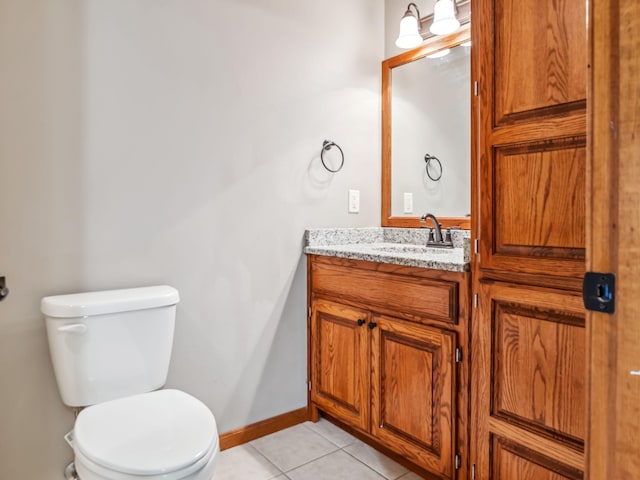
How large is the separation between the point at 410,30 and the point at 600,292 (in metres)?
1.89

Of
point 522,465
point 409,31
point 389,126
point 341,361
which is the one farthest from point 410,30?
point 522,465

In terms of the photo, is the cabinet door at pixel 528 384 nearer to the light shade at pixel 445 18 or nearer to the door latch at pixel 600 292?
the door latch at pixel 600 292

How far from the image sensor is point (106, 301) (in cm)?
149

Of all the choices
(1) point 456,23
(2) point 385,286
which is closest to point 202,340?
(2) point 385,286

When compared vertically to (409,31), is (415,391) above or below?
below

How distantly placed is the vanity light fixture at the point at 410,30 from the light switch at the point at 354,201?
80 centimetres

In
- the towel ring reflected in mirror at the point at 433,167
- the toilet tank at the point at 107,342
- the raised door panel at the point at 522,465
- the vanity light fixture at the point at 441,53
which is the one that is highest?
the vanity light fixture at the point at 441,53

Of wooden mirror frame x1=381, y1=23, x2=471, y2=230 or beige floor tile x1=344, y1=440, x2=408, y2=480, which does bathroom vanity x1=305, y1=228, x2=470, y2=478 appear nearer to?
Answer: beige floor tile x1=344, y1=440, x2=408, y2=480

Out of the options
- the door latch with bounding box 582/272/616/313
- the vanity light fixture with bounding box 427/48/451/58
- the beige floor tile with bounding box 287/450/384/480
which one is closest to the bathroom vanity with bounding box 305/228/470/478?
the beige floor tile with bounding box 287/450/384/480

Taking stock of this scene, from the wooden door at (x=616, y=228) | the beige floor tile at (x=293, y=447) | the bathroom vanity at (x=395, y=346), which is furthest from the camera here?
the beige floor tile at (x=293, y=447)

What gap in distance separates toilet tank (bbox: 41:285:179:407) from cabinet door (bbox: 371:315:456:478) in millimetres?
863

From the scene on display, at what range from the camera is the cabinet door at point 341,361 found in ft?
6.34

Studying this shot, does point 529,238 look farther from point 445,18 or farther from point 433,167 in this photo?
point 445,18

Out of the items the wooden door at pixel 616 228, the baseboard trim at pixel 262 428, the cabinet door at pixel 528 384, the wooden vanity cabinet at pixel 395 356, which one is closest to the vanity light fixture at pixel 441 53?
the wooden vanity cabinet at pixel 395 356
